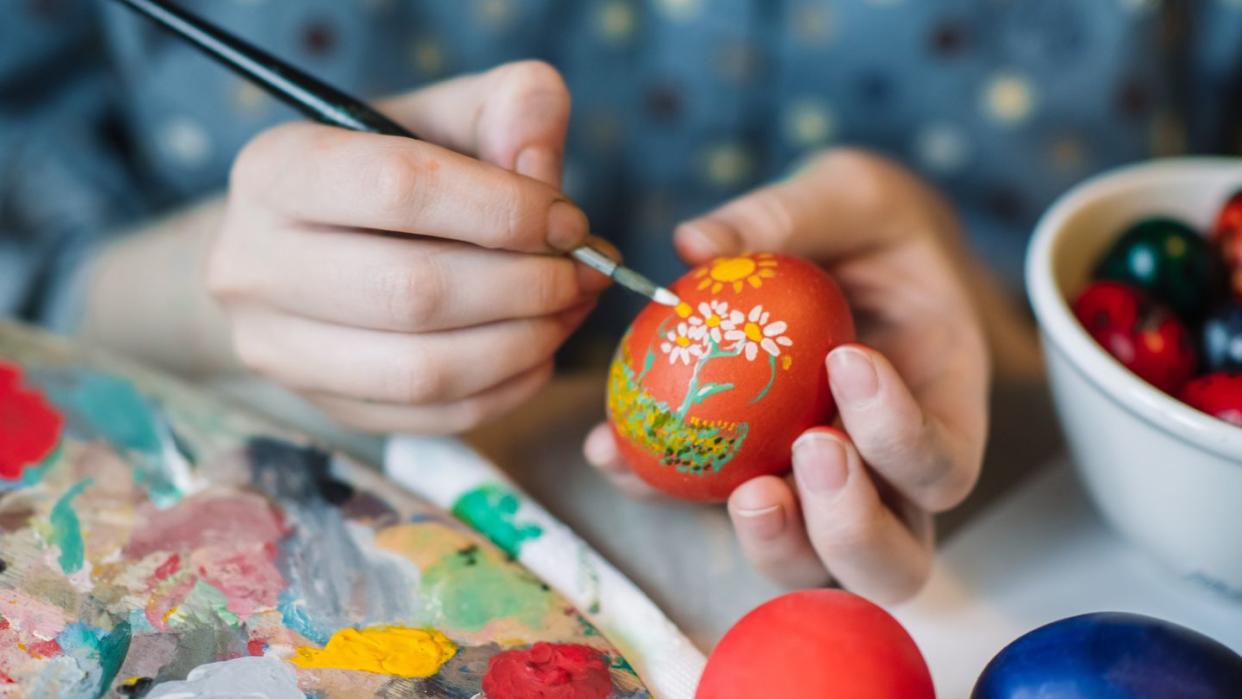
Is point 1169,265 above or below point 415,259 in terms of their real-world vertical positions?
Answer: below

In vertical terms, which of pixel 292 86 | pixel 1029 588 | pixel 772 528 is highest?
pixel 292 86

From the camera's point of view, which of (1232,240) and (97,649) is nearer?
(97,649)

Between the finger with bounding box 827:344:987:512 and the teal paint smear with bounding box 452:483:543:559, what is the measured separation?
0.77 feet

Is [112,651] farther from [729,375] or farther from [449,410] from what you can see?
[729,375]

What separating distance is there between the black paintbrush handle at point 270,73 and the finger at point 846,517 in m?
0.34

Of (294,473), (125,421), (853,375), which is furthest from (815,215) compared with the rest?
(125,421)

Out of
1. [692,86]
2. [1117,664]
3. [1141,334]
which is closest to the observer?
[1117,664]

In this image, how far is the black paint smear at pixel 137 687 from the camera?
1.68ft

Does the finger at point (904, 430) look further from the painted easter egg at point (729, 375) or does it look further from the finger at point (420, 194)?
the finger at point (420, 194)

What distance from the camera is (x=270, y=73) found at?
0.66 m

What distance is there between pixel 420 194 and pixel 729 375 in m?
0.22

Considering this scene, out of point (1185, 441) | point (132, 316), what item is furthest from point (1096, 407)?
point (132, 316)

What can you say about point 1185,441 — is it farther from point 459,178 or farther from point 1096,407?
point 459,178

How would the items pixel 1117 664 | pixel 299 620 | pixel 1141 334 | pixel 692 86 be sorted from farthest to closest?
pixel 692 86
pixel 1141 334
pixel 299 620
pixel 1117 664
